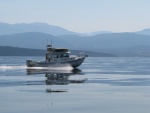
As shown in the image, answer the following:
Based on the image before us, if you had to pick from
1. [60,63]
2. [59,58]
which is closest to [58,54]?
[59,58]

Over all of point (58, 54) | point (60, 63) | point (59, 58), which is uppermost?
point (58, 54)

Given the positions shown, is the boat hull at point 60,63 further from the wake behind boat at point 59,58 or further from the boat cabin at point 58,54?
the boat cabin at point 58,54

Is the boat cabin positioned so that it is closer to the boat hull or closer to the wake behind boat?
the wake behind boat

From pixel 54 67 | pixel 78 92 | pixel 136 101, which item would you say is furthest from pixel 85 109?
pixel 54 67

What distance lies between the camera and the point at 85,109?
43125 millimetres

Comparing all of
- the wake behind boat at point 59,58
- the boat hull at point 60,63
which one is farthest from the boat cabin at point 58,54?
the boat hull at point 60,63

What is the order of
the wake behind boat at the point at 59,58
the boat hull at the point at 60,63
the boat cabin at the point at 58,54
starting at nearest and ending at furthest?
the boat cabin at the point at 58,54 → the wake behind boat at the point at 59,58 → the boat hull at the point at 60,63

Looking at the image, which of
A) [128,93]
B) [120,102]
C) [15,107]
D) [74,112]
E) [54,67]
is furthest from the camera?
[54,67]

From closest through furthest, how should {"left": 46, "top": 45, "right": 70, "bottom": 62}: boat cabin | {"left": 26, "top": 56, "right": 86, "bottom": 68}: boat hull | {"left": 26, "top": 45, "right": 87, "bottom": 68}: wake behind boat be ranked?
1. {"left": 46, "top": 45, "right": 70, "bottom": 62}: boat cabin
2. {"left": 26, "top": 45, "right": 87, "bottom": 68}: wake behind boat
3. {"left": 26, "top": 56, "right": 86, "bottom": 68}: boat hull

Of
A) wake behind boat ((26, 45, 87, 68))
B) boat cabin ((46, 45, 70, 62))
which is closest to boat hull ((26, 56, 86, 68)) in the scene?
wake behind boat ((26, 45, 87, 68))

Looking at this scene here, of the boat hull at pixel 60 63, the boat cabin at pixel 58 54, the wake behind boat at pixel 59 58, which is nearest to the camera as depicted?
the boat cabin at pixel 58 54

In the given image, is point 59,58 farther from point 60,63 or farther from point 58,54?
point 60,63

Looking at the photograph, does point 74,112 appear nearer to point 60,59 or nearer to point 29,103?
point 29,103

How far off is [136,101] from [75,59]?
8728 centimetres
